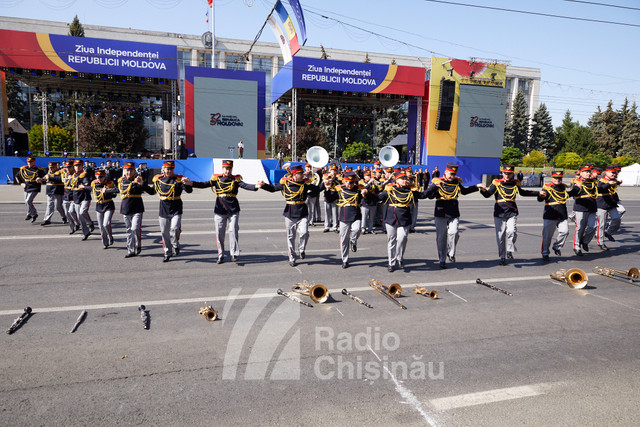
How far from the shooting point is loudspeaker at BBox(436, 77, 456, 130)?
3481cm

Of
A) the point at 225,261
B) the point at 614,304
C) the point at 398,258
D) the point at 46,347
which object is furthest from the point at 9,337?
the point at 614,304

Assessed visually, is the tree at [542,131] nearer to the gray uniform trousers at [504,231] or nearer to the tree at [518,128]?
the tree at [518,128]

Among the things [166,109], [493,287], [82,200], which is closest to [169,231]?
[82,200]

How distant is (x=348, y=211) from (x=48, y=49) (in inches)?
1070

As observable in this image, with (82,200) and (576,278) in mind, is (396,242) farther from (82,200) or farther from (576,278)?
(82,200)

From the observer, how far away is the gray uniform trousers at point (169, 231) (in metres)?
9.30

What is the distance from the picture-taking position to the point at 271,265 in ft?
30.1

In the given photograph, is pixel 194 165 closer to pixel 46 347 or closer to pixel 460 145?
pixel 460 145

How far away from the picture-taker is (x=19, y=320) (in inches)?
228

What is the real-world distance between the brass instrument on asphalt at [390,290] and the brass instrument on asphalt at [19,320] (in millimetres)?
5317

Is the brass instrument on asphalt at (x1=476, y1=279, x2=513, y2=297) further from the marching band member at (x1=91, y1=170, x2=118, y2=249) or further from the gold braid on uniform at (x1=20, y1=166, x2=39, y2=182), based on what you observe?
the gold braid on uniform at (x1=20, y1=166, x2=39, y2=182)

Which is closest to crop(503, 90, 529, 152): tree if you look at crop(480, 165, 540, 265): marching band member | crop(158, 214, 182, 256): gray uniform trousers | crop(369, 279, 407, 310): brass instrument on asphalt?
crop(480, 165, 540, 265): marching band member

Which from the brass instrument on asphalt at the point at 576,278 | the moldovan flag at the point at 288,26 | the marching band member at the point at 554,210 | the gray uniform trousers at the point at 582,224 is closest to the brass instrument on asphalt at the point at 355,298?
the brass instrument on asphalt at the point at 576,278

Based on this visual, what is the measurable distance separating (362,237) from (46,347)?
9.28m
